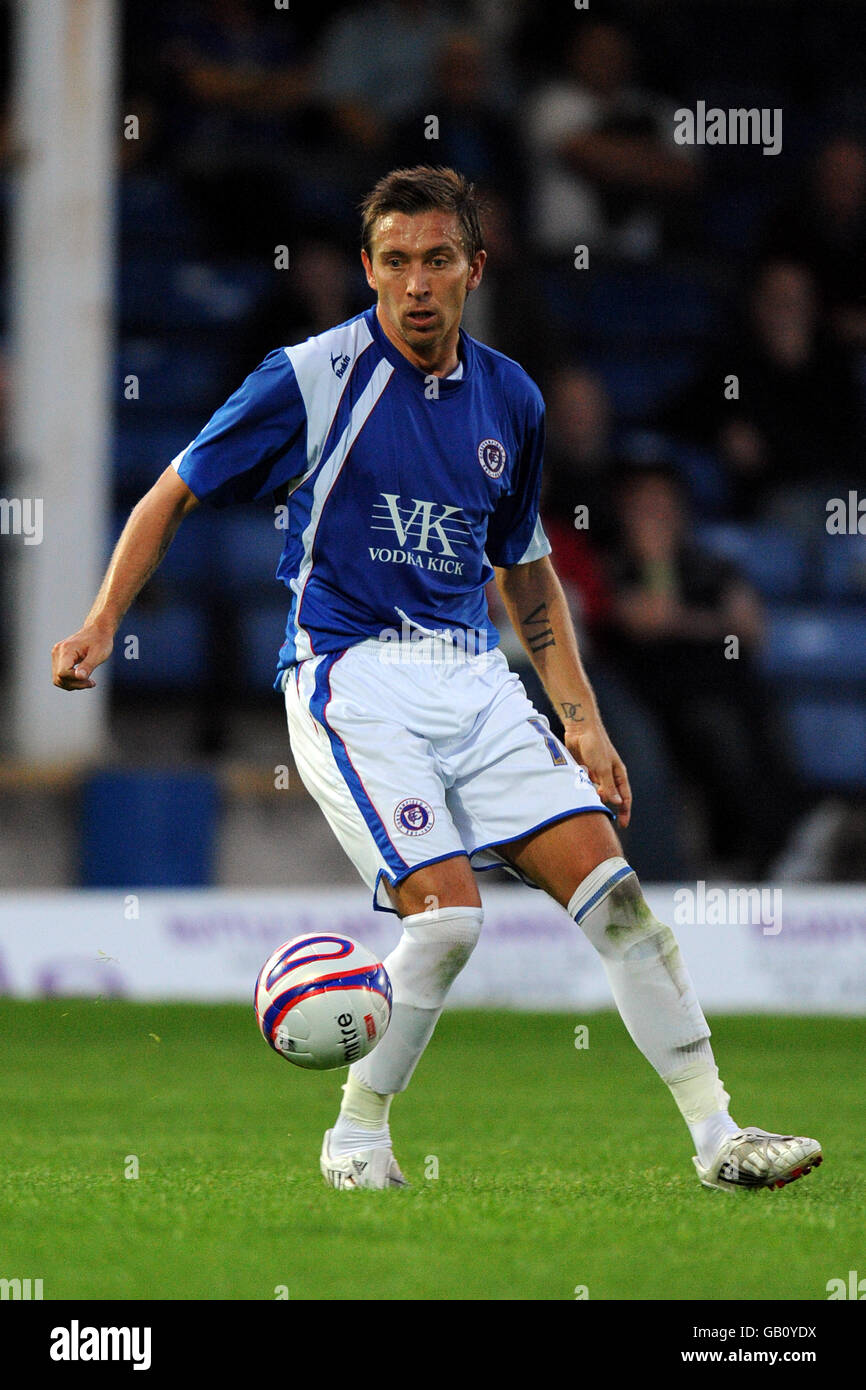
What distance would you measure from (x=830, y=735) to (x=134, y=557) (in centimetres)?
773

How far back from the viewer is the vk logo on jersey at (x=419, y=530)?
4.72 m

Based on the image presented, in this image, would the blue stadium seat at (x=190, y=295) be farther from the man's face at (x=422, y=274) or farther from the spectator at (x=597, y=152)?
the man's face at (x=422, y=274)

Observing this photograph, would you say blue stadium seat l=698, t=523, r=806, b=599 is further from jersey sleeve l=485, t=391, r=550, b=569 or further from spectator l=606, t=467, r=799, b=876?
jersey sleeve l=485, t=391, r=550, b=569

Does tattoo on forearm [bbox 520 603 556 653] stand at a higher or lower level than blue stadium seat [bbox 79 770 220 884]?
lower

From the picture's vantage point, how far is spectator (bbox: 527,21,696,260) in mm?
12742

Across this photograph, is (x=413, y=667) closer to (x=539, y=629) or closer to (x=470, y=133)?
(x=539, y=629)

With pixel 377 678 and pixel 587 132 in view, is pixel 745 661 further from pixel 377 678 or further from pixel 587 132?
pixel 377 678

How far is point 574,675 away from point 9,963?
15.7 feet

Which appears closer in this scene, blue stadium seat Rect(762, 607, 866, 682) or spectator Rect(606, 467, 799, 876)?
spectator Rect(606, 467, 799, 876)

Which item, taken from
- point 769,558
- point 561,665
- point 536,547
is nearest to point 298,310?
point 769,558

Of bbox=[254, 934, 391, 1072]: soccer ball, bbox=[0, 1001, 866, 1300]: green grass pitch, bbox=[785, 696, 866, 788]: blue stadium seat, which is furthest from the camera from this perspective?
bbox=[785, 696, 866, 788]: blue stadium seat

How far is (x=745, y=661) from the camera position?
1039 centimetres

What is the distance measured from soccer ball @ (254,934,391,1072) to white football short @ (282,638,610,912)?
201 mm

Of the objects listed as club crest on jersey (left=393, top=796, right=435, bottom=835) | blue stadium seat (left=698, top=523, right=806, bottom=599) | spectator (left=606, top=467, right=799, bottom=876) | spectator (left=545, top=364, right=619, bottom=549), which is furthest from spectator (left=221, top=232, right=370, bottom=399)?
club crest on jersey (left=393, top=796, right=435, bottom=835)
